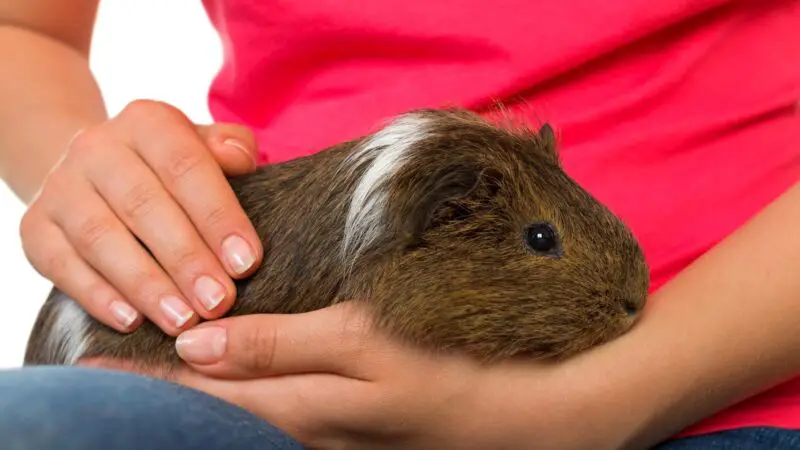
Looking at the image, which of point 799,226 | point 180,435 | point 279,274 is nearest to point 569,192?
point 799,226

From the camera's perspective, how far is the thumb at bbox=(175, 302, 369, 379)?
1130 millimetres

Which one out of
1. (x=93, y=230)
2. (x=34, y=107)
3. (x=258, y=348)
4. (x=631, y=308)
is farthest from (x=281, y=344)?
(x=34, y=107)

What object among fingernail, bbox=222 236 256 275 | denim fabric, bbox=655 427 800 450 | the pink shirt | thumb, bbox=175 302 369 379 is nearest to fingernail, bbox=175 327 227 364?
thumb, bbox=175 302 369 379

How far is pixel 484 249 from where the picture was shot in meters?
1.16

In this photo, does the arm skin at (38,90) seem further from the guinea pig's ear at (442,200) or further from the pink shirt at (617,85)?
the guinea pig's ear at (442,200)

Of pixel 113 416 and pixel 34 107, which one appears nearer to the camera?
pixel 113 416

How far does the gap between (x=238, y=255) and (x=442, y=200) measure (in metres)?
0.30

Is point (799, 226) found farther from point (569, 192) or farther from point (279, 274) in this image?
point (279, 274)

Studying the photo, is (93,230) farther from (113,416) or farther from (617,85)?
(617,85)

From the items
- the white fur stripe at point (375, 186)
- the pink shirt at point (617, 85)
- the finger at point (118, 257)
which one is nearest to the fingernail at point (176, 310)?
the finger at point (118, 257)

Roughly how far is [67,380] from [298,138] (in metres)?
0.72

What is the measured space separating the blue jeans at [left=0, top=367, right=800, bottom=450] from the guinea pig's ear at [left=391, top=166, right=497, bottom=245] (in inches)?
12.4

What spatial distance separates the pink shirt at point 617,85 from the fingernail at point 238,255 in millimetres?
320

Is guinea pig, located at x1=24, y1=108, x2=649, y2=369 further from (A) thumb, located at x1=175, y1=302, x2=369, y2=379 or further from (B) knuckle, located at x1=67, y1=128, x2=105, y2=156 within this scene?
(B) knuckle, located at x1=67, y1=128, x2=105, y2=156
